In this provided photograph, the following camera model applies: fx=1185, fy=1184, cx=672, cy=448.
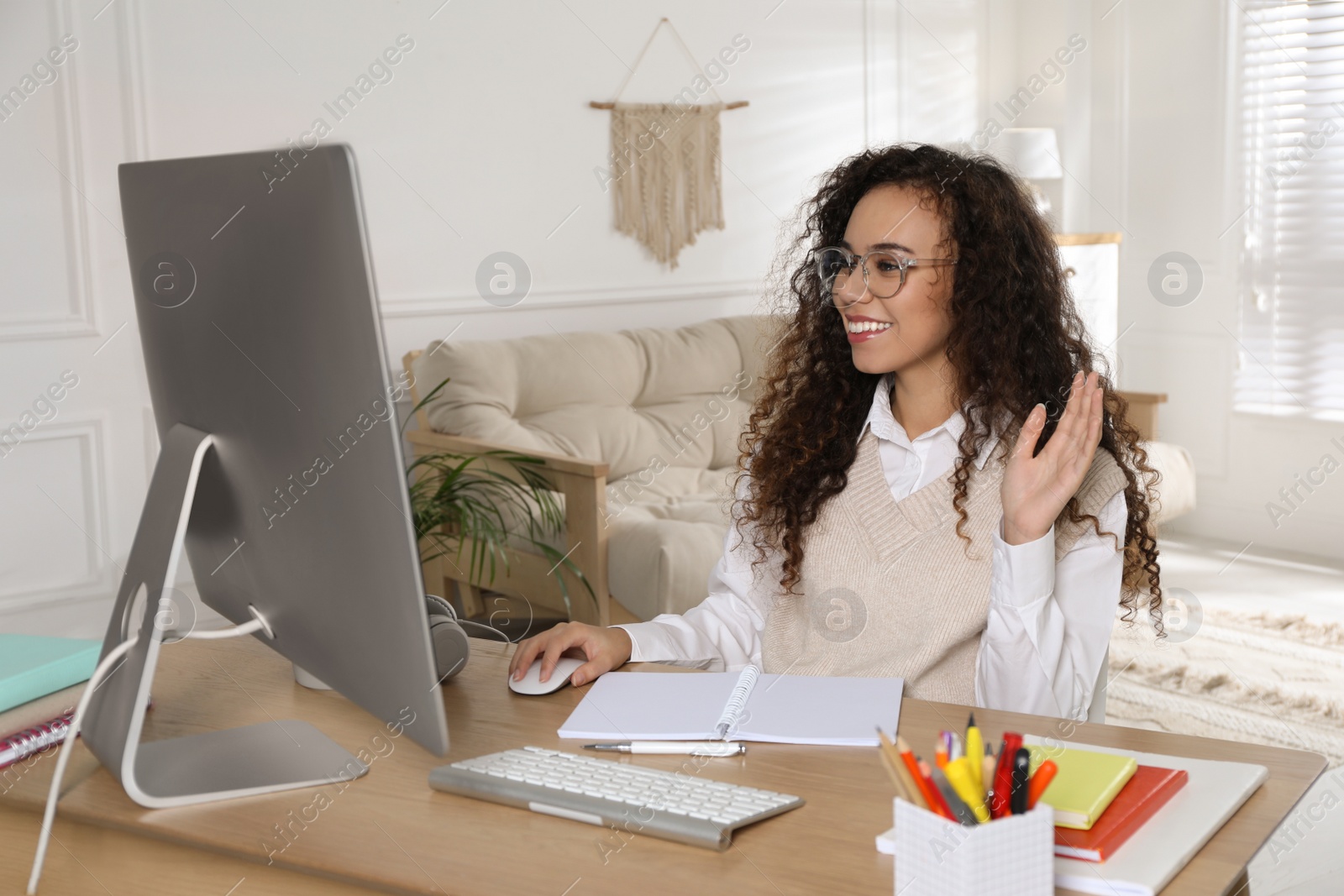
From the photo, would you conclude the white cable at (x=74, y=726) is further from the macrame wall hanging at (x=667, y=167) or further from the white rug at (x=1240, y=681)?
the macrame wall hanging at (x=667, y=167)

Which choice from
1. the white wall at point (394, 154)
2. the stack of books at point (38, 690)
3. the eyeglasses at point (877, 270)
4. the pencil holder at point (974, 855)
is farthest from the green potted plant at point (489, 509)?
the pencil holder at point (974, 855)

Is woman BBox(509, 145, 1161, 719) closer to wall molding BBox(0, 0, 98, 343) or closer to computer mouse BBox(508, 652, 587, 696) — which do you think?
computer mouse BBox(508, 652, 587, 696)

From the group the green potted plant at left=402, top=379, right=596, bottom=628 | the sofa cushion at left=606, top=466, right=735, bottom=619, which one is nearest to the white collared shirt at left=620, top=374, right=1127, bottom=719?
the sofa cushion at left=606, top=466, right=735, bottom=619

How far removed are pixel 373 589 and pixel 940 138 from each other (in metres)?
5.07

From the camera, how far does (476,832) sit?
896 mm

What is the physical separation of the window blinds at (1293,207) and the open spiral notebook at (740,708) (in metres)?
3.97

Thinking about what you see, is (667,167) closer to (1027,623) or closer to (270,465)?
(1027,623)

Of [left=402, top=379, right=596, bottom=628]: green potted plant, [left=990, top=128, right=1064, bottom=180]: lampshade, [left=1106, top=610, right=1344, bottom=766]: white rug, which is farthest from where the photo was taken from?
[left=990, top=128, right=1064, bottom=180]: lampshade

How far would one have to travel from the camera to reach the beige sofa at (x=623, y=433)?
9.71 feet

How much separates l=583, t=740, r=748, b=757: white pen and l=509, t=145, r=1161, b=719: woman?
0.20 metres

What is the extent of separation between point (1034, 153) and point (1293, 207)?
101 cm

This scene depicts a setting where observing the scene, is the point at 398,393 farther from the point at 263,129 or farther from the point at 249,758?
the point at 249,758

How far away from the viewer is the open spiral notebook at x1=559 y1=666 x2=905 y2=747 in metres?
1.06

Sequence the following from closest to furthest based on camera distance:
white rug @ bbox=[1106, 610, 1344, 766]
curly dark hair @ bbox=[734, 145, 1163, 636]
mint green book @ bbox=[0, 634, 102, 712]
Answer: mint green book @ bbox=[0, 634, 102, 712], curly dark hair @ bbox=[734, 145, 1163, 636], white rug @ bbox=[1106, 610, 1344, 766]
